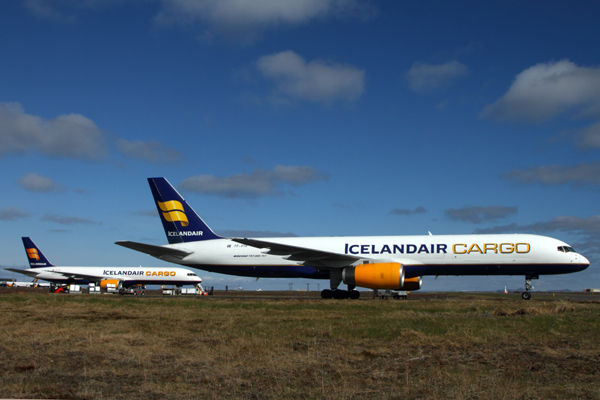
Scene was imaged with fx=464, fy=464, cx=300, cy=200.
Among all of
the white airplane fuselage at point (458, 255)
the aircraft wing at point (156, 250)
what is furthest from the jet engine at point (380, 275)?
the aircraft wing at point (156, 250)

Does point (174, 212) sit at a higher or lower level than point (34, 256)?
higher

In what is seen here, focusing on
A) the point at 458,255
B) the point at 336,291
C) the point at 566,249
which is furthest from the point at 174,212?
the point at 566,249

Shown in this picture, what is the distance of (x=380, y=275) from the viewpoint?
24547 mm

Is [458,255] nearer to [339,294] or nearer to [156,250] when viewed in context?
[339,294]

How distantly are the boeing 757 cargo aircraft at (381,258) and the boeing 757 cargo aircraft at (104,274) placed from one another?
113ft

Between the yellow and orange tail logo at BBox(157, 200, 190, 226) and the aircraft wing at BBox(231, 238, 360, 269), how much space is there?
24.5 ft

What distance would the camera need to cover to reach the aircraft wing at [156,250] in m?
26.7

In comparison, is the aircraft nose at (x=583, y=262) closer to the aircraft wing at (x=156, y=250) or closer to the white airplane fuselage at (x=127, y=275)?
the aircraft wing at (x=156, y=250)

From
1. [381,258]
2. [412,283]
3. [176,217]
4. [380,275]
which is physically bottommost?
[412,283]

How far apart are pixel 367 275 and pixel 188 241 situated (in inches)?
521

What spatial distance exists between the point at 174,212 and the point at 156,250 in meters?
3.63

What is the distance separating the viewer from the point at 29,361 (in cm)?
732

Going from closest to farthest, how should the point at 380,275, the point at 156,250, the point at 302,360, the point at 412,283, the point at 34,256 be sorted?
the point at 302,360
the point at 380,275
the point at 412,283
the point at 156,250
the point at 34,256

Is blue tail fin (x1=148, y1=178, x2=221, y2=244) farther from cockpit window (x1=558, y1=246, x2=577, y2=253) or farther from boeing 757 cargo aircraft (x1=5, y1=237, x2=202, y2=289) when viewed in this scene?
boeing 757 cargo aircraft (x1=5, y1=237, x2=202, y2=289)
